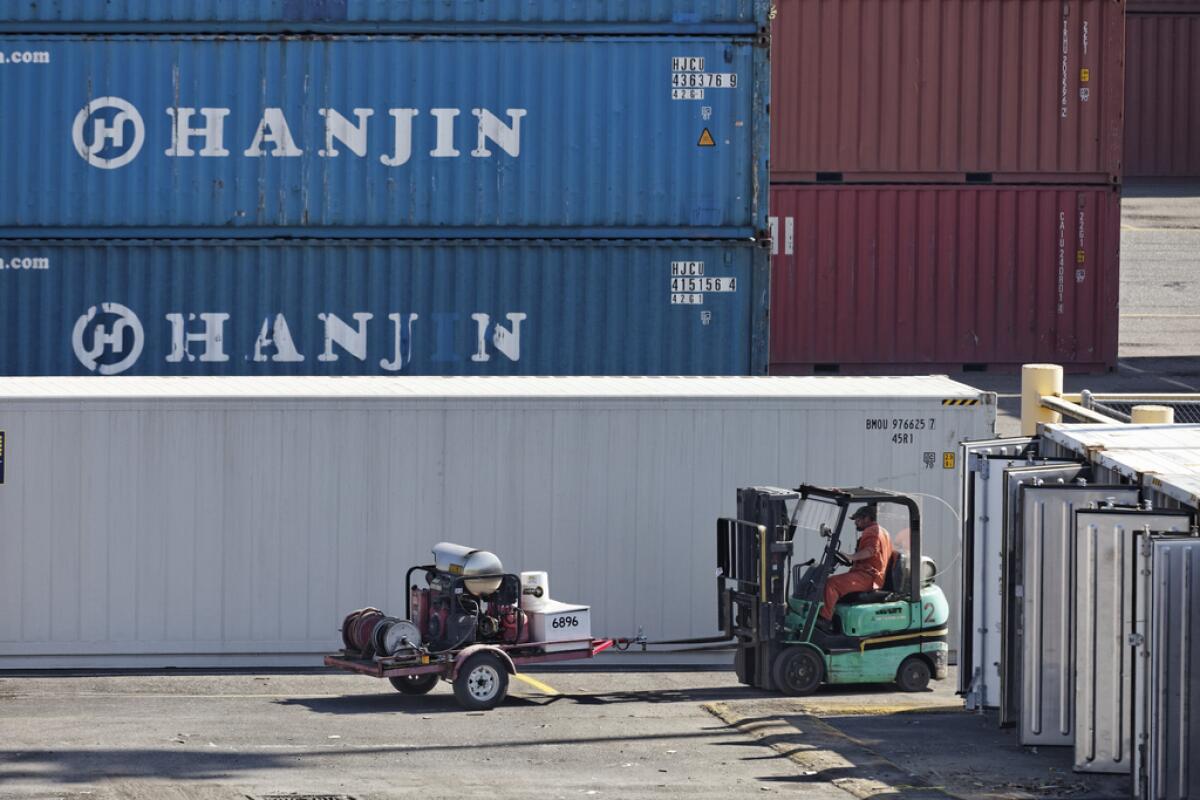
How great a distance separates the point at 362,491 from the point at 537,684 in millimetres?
2247

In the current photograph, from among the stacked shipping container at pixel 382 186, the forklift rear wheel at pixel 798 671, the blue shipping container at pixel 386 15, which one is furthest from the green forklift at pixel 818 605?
the blue shipping container at pixel 386 15

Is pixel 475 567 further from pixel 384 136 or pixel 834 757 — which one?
pixel 384 136

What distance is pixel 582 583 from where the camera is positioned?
15.9 meters

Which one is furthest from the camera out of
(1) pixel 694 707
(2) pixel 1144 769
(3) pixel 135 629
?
(3) pixel 135 629

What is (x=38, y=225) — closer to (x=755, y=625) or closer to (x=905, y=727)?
(x=755, y=625)

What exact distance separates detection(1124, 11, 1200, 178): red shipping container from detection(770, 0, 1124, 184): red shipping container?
53.6ft

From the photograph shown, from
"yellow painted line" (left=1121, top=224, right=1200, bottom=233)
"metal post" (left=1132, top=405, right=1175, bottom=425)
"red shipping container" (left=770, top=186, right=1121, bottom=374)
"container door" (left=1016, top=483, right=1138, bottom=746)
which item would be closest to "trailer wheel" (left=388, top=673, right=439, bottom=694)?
"container door" (left=1016, top=483, right=1138, bottom=746)

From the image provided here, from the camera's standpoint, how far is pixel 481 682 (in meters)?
13.8

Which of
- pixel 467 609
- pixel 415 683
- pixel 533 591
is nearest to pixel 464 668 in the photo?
pixel 467 609

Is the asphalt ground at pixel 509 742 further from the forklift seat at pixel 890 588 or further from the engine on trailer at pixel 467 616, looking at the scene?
the forklift seat at pixel 890 588

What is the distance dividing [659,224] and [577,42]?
6.81 feet

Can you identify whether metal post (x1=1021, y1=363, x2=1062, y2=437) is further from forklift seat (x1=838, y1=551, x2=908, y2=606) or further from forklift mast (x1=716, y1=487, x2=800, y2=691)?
forklift mast (x1=716, y1=487, x2=800, y2=691)

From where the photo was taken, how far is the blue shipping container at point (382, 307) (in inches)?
770

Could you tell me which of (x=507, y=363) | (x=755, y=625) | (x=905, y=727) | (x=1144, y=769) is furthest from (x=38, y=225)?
(x=1144, y=769)
